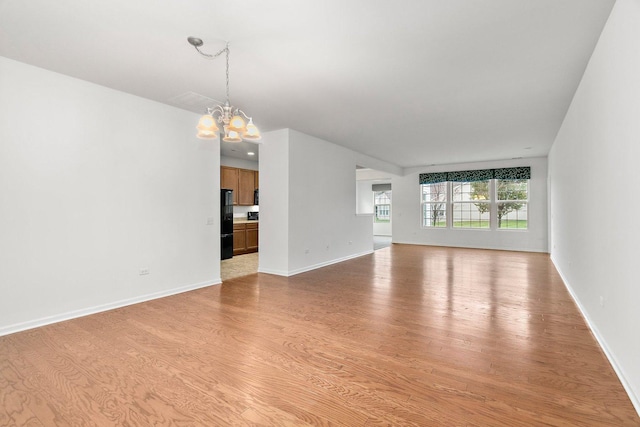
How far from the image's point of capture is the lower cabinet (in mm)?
7848

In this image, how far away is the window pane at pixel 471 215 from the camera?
30.4 feet

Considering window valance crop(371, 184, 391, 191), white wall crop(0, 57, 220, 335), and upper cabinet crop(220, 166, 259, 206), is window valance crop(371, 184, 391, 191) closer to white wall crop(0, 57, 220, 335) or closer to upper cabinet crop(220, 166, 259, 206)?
upper cabinet crop(220, 166, 259, 206)

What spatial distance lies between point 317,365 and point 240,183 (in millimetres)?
6631

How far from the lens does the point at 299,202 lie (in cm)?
574

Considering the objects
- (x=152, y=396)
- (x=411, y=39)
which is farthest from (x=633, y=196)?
(x=152, y=396)

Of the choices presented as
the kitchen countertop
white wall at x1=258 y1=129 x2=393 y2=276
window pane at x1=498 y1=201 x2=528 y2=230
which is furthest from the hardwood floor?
window pane at x1=498 y1=201 x2=528 y2=230

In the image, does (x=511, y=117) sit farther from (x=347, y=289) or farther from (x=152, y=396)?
(x=152, y=396)

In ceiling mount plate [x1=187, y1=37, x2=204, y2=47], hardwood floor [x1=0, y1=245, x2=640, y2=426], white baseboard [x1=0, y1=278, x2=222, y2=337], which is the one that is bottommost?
hardwood floor [x1=0, y1=245, x2=640, y2=426]

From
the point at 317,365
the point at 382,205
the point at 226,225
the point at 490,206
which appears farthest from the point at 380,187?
the point at 317,365

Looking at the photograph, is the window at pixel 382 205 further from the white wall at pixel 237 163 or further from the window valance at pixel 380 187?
the white wall at pixel 237 163

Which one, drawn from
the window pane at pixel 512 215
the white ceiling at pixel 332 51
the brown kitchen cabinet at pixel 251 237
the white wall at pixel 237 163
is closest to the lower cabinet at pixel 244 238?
the brown kitchen cabinet at pixel 251 237

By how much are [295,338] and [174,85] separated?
3.12m

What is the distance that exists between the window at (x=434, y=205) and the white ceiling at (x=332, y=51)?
5.34 meters

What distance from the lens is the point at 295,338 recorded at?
2834 mm
